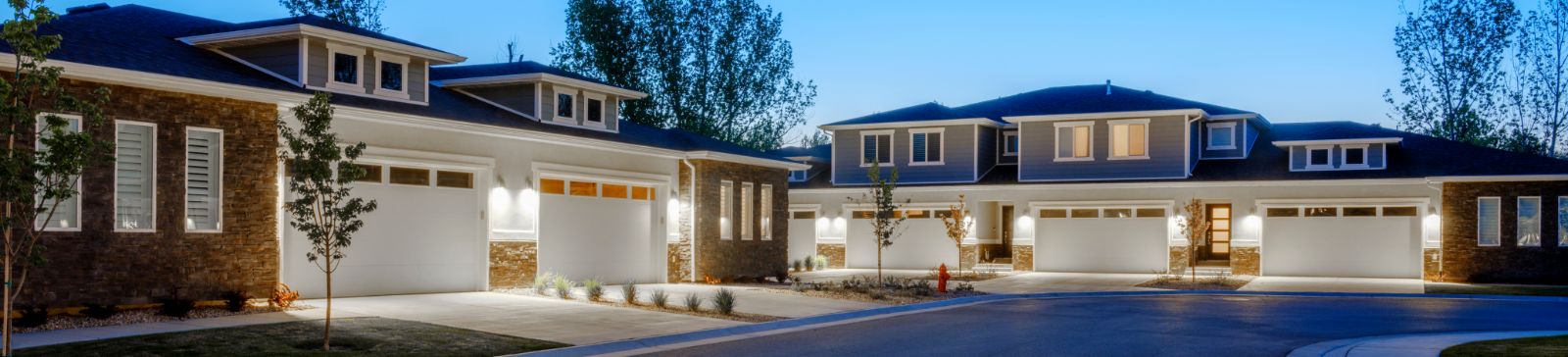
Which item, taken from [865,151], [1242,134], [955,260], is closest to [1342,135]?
[1242,134]

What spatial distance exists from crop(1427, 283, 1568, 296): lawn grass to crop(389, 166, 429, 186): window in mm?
22333

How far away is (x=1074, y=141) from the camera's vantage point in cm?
3981

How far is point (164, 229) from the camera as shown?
57.0ft

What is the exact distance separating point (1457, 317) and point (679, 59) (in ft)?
116

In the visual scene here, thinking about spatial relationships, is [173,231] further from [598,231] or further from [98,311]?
[598,231]

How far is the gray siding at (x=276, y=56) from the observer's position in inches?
858

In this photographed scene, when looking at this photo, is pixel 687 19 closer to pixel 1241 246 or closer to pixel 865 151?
pixel 865 151

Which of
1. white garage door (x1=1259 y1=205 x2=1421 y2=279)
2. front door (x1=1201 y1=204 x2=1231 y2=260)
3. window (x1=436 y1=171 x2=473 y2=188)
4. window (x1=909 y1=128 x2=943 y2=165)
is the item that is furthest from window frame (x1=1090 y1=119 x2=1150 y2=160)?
window (x1=436 y1=171 x2=473 y2=188)

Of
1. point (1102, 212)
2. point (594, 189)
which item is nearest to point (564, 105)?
point (594, 189)

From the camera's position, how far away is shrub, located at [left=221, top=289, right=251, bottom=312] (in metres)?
17.6

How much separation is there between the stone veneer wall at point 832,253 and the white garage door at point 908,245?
0.17 m

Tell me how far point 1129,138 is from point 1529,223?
36.0ft

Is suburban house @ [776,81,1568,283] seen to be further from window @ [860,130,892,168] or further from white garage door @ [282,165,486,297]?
white garage door @ [282,165,486,297]

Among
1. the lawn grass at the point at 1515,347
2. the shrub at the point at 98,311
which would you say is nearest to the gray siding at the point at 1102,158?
the lawn grass at the point at 1515,347
